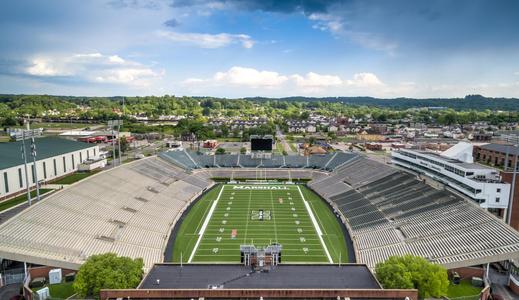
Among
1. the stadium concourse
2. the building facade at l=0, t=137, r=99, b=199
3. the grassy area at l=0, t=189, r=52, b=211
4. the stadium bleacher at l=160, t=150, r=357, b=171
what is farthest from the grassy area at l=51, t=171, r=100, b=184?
the stadium bleacher at l=160, t=150, r=357, b=171

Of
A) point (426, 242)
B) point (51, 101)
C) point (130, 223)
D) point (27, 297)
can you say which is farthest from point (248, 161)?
point (51, 101)

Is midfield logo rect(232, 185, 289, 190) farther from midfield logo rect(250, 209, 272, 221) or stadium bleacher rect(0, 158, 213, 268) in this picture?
midfield logo rect(250, 209, 272, 221)

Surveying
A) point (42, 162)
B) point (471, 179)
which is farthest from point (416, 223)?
point (42, 162)

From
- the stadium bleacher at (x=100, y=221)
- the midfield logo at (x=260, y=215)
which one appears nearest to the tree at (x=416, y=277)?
the stadium bleacher at (x=100, y=221)

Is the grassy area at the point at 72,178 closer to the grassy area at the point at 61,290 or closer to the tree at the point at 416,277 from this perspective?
the grassy area at the point at 61,290

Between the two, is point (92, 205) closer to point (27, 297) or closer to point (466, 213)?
point (27, 297)

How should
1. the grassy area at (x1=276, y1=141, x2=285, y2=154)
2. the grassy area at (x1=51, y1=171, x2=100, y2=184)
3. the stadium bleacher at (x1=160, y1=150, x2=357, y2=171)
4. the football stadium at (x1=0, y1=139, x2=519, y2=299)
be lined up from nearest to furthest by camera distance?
the football stadium at (x1=0, y1=139, x2=519, y2=299), the grassy area at (x1=51, y1=171, x2=100, y2=184), the stadium bleacher at (x1=160, y1=150, x2=357, y2=171), the grassy area at (x1=276, y1=141, x2=285, y2=154)

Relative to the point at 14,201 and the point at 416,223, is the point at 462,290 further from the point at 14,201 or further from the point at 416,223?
the point at 14,201
